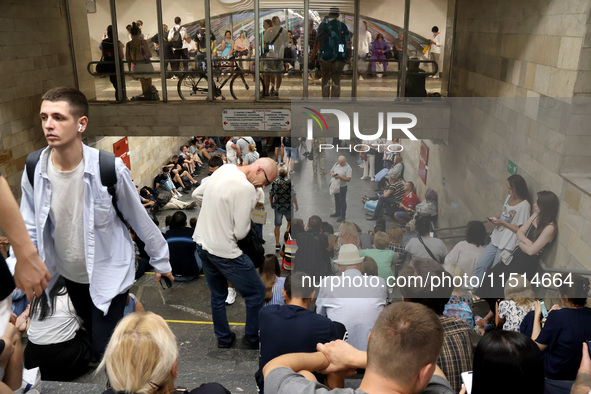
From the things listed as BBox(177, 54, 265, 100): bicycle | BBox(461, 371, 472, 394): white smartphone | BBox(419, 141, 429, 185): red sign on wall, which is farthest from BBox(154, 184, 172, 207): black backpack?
BBox(461, 371, 472, 394): white smartphone

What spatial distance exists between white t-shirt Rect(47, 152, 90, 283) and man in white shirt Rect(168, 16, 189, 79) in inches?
304

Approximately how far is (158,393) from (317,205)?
327cm

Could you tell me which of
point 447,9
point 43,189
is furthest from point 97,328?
point 447,9

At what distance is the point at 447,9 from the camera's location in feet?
30.5

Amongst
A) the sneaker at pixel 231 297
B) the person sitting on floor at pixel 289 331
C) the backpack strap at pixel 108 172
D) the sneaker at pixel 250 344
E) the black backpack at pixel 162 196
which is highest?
the backpack strap at pixel 108 172

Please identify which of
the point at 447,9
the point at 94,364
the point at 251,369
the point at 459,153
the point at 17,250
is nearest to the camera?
the point at 17,250

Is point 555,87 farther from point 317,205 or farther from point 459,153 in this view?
point 317,205

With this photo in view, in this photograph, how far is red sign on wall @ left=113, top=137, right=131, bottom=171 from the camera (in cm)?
1130

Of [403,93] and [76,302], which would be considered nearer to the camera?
[76,302]

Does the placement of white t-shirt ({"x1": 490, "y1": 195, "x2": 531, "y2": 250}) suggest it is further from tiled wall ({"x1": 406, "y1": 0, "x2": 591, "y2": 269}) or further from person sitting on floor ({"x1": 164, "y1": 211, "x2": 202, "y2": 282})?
person sitting on floor ({"x1": 164, "y1": 211, "x2": 202, "y2": 282})

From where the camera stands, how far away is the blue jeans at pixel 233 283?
4.29 meters

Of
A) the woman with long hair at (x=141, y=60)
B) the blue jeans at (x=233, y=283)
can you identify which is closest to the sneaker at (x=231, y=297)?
the blue jeans at (x=233, y=283)

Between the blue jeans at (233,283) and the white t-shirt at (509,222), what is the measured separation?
2460mm

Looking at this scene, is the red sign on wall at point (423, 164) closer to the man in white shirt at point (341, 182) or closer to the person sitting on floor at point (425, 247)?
the person sitting on floor at point (425, 247)
